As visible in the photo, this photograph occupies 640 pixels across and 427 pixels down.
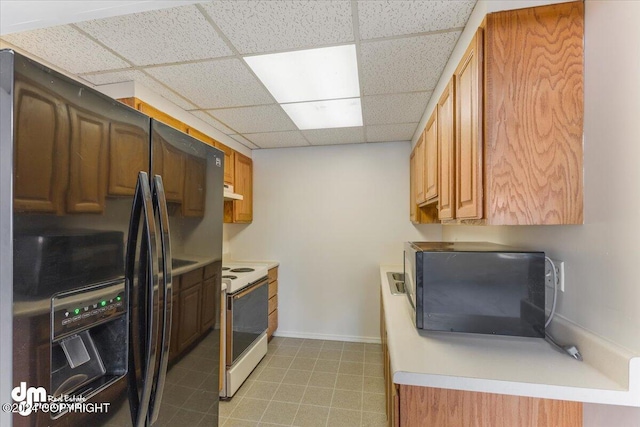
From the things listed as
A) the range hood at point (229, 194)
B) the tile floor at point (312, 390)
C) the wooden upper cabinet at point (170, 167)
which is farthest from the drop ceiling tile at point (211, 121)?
the tile floor at point (312, 390)

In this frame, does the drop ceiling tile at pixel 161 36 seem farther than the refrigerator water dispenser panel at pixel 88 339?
Yes

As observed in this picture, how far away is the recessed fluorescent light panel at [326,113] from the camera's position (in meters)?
2.16

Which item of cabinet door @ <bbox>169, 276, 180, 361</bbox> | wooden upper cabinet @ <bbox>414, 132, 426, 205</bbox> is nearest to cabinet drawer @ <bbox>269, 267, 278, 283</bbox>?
wooden upper cabinet @ <bbox>414, 132, 426, 205</bbox>

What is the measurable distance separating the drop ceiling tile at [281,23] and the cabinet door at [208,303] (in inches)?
46.1

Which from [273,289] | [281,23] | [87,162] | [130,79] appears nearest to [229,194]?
[130,79]

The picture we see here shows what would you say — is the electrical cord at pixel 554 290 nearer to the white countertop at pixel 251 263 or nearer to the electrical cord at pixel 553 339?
the electrical cord at pixel 553 339

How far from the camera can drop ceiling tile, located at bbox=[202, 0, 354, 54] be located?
1.16 m

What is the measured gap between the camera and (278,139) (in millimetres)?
3084

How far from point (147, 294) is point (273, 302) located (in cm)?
249

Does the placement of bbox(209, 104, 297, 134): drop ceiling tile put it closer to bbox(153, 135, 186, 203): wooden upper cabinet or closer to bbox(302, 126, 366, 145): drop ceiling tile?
bbox(302, 126, 366, 145): drop ceiling tile

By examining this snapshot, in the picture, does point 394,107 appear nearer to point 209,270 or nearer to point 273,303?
point 209,270

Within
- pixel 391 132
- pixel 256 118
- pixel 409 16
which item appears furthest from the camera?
pixel 391 132

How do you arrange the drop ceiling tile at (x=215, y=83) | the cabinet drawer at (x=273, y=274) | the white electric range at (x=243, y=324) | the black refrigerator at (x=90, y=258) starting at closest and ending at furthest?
the black refrigerator at (x=90, y=258)
the drop ceiling tile at (x=215, y=83)
the white electric range at (x=243, y=324)
the cabinet drawer at (x=273, y=274)

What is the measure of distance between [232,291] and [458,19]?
7.21 feet
